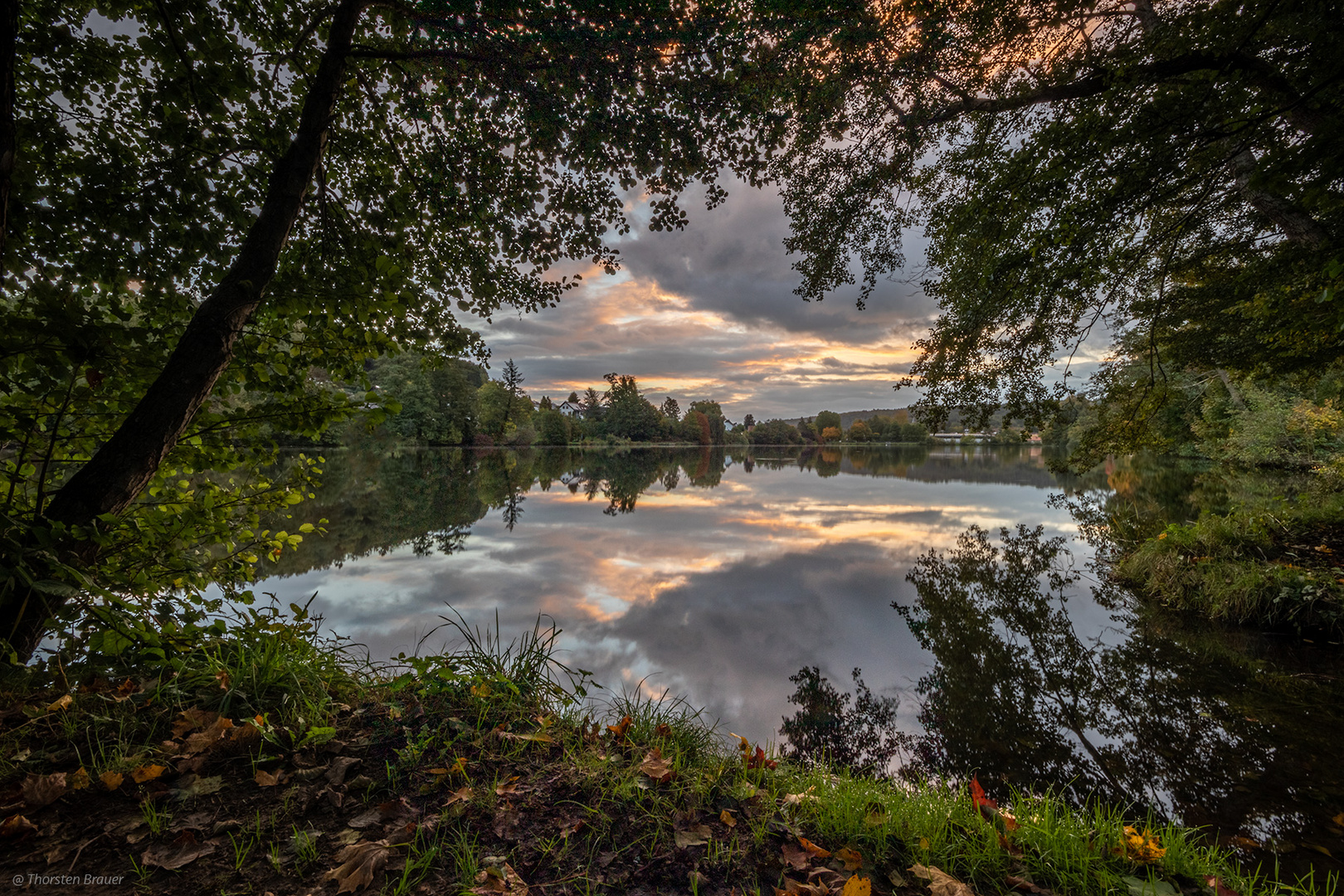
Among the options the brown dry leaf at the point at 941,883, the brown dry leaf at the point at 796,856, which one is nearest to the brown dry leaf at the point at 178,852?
the brown dry leaf at the point at 796,856

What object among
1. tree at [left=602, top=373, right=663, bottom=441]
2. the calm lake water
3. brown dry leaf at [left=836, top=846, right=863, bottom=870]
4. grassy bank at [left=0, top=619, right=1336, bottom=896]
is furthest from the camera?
tree at [left=602, top=373, right=663, bottom=441]

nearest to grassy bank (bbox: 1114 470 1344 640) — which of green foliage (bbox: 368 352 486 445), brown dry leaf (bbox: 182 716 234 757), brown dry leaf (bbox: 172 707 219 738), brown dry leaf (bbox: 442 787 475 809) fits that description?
brown dry leaf (bbox: 442 787 475 809)

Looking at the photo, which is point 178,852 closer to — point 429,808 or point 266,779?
point 266,779

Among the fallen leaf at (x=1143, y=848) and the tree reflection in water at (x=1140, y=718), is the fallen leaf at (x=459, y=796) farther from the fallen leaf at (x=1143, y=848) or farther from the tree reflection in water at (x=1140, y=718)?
the tree reflection in water at (x=1140, y=718)

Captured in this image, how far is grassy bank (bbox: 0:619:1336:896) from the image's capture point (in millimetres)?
1500

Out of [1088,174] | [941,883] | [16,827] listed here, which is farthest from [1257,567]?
[16,827]

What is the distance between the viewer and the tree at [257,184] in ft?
7.43

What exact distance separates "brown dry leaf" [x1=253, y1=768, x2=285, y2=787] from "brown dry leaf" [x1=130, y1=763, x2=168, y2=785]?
32 centimetres

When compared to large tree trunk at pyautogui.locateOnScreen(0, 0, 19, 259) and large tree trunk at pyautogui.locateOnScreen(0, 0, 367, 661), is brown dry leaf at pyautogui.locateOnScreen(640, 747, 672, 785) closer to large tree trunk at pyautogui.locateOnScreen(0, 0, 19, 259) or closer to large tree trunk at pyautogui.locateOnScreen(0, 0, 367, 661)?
large tree trunk at pyautogui.locateOnScreen(0, 0, 367, 661)

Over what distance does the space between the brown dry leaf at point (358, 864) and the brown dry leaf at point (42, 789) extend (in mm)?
1073

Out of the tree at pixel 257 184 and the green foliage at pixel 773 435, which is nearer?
the tree at pixel 257 184

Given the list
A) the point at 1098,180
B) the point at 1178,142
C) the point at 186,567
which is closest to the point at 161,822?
the point at 186,567

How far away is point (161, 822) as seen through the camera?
1.56m

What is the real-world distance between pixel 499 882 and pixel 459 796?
0.46 m
